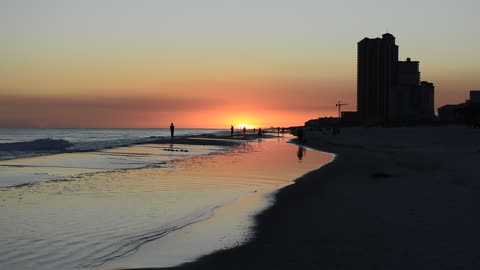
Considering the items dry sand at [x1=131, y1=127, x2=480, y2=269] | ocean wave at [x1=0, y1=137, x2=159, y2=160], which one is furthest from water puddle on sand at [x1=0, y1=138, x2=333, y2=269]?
ocean wave at [x1=0, y1=137, x2=159, y2=160]

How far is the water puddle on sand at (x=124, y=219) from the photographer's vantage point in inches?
319

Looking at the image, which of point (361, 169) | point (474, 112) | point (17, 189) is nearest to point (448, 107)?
point (474, 112)

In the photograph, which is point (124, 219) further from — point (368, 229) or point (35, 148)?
point (35, 148)

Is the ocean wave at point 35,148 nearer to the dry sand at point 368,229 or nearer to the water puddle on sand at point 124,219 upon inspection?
the water puddle on sand at point 124,219

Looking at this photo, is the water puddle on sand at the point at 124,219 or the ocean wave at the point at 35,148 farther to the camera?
the ocean wave at the point at 35,148

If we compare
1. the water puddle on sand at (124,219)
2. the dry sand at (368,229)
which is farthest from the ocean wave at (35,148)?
the dry sand at (368,229)

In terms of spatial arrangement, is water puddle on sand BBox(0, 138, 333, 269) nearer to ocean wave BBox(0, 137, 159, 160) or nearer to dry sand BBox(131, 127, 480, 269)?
dry sand BBox(131, 127, 480, 269)

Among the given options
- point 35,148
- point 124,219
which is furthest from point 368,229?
point 35,148

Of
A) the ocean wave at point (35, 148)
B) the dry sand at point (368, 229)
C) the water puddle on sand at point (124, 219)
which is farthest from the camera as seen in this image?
the ocean wave at point (35, 148)

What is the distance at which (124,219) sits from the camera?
440 inches

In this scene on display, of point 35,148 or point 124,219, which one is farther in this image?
point 35,148

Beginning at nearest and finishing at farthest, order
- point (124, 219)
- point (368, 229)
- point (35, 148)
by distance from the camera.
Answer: point (368, 229), point (124, 219), point (35, 148)

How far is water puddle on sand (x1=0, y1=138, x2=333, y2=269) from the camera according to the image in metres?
8.09

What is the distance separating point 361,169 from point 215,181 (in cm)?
780
